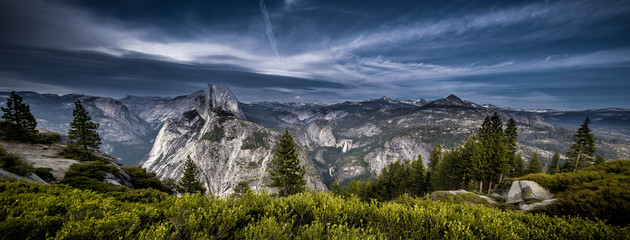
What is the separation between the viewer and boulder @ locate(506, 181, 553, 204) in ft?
89.9

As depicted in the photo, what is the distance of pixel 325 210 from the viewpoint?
12469 millimetres

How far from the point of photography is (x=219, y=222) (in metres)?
10.5

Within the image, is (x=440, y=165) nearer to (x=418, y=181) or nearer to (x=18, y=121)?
(x=418, y=181)

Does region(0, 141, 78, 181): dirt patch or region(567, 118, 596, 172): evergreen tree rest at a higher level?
region(567, 118, 596, 172): evergreen tree

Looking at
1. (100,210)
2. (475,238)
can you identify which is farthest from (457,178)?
(100,210)

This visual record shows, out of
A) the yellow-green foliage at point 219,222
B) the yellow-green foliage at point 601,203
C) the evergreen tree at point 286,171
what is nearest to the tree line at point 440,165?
the evergreen tree at point 286,171

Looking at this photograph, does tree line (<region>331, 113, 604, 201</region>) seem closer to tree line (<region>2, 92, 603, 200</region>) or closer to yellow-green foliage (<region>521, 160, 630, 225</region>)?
tree line (<region>2, 92, 603, 200</region>)

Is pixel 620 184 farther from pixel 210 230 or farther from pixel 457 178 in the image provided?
pixel 457 178

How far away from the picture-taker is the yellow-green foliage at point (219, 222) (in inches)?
297

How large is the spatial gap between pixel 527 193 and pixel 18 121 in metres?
96.0

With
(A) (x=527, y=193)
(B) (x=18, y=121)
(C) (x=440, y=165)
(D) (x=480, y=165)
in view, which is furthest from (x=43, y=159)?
(C) (x=440, y=165)

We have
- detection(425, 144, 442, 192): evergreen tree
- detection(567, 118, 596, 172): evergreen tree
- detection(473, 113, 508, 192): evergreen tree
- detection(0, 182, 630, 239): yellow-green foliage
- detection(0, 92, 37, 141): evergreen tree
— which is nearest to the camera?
detection(0, 182, 630, 239): yellow-green foliage

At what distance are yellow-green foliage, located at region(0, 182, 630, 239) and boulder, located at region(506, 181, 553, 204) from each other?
2053cm

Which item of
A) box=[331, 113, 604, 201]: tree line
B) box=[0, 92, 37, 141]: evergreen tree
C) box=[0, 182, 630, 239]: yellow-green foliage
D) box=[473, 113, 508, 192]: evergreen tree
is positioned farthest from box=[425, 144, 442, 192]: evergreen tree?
box=[0, 92, 37, 141]: evergreen tree
